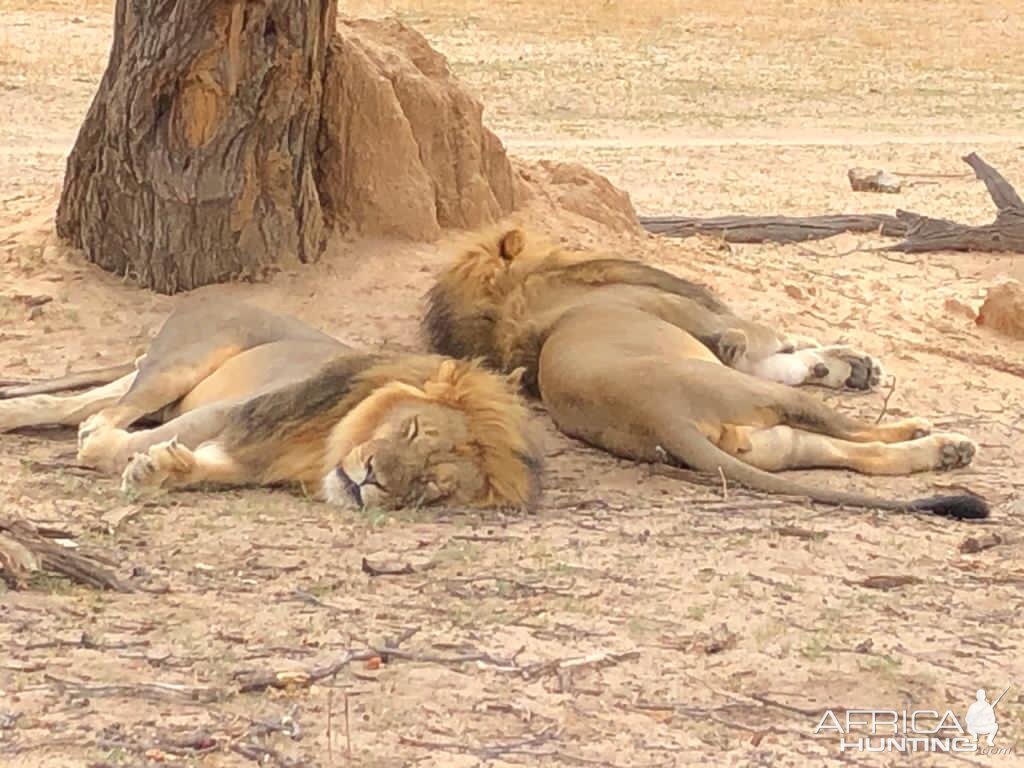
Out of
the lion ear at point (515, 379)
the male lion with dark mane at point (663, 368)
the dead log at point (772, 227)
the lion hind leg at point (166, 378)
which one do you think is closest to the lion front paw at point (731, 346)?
the male lion with dark mane at point (663, 368)

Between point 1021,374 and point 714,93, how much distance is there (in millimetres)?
12091

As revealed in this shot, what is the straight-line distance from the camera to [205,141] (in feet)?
25.2

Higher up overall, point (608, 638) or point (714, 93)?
point (608, 638)

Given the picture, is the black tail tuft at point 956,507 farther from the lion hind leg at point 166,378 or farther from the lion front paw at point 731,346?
the lion hind leg at point 166,378

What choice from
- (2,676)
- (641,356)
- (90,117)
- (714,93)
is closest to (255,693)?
(2,676)

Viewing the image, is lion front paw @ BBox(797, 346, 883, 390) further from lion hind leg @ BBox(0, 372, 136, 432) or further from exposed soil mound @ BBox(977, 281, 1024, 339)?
lion hind leg @ BBox(0, 372, 136, 432)

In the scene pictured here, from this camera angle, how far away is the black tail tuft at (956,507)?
19.1 feet

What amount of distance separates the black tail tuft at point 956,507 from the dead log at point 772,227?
463 centimetres

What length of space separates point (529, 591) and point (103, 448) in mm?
1966

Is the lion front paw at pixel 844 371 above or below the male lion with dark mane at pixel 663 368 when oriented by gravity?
below

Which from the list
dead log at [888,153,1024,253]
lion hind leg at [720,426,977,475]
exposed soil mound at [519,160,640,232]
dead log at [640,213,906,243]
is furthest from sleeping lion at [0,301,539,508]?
dead log at [888,153,1024,253]

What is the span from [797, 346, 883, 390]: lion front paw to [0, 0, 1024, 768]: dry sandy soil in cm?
11

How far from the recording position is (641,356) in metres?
6.56

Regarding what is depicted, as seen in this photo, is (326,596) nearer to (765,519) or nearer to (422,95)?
(765,519)
